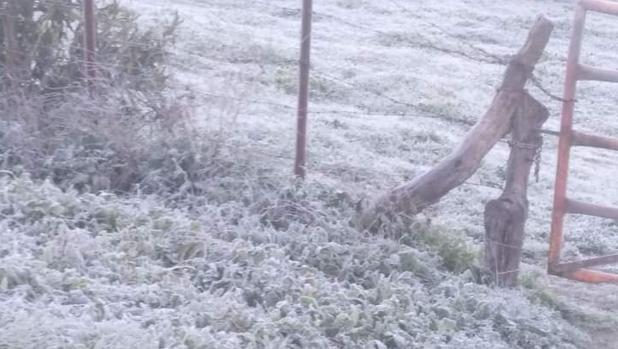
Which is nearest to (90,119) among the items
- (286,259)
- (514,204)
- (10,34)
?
(10,34)

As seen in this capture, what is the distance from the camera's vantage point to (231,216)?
647 centimetres

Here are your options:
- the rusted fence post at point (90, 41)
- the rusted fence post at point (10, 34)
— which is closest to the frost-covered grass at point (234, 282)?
the rusted fence post at point (90, 41)

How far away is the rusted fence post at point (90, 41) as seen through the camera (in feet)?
24.1

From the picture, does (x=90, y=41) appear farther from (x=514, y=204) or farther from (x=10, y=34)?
(x=514, y=204)

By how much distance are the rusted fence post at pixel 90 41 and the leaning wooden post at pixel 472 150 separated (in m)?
2.02

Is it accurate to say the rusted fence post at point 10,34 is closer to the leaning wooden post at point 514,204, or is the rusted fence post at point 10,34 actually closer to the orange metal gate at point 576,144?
the leaning wooden post at point 514,204

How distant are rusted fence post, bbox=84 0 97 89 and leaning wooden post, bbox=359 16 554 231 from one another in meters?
2.02

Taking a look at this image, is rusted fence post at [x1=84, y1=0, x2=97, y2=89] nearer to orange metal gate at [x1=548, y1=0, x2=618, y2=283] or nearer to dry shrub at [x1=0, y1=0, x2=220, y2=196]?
dry shrub at [x1=0, y1=0, x2=220, y2=196]

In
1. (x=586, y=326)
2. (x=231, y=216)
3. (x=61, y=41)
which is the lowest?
(x=586, y=326)

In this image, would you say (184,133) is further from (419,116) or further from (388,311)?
(419,116)

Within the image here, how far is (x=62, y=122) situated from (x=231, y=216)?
133 cm

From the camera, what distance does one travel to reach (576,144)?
21.6ft

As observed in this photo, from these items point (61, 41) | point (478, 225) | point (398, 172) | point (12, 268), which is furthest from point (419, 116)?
point (12, 268)

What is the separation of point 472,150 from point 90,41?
8.39 feet
